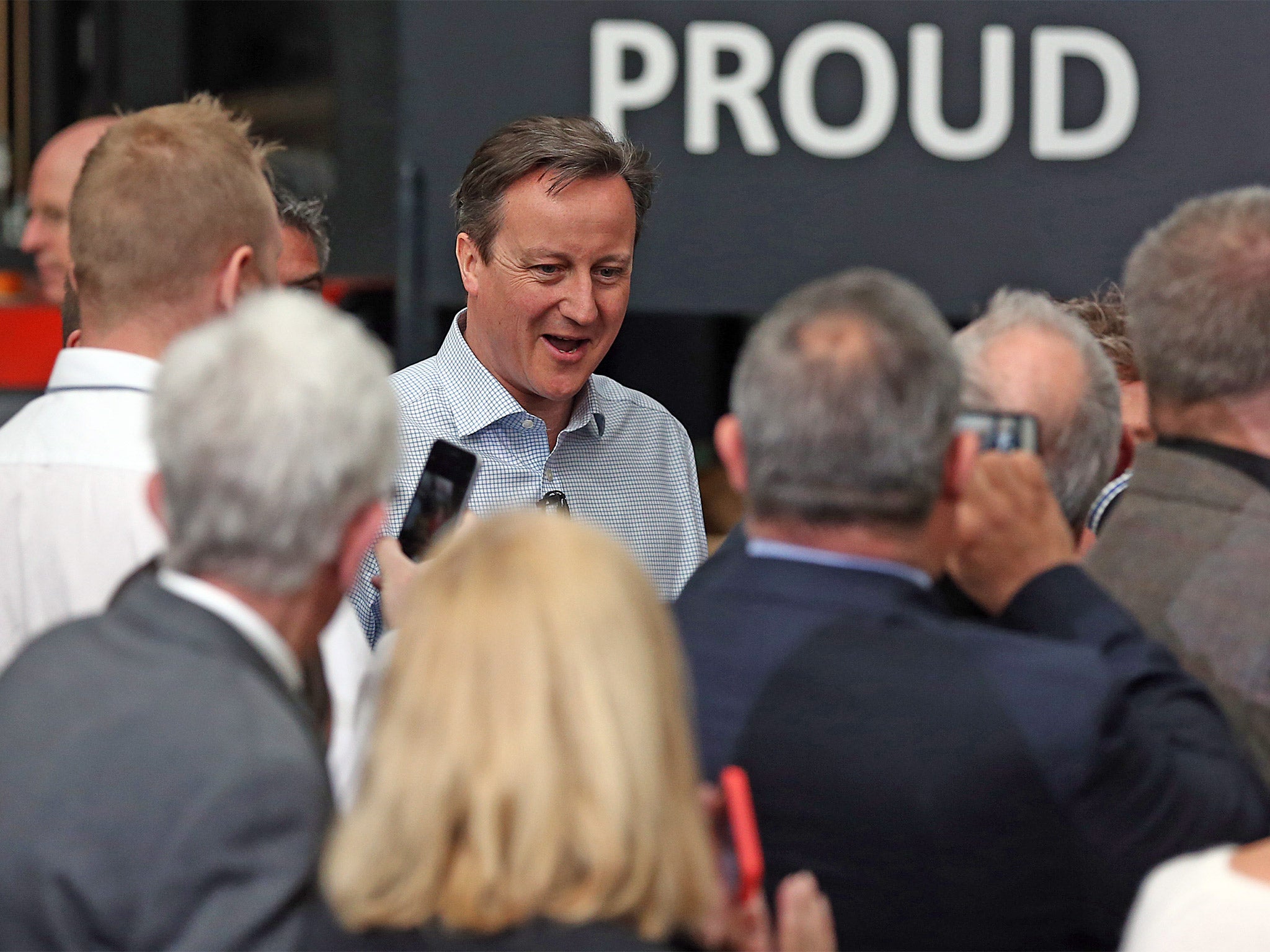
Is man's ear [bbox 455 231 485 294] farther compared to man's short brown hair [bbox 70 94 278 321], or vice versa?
man's ear [bbox 455 231 485 294]

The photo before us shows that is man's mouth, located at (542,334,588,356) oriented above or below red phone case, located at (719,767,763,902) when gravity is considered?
above

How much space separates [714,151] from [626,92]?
0.26 m

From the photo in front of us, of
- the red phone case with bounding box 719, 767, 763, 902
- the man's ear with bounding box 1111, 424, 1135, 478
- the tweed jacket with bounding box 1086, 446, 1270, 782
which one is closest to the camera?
the red phone case with bounding box 719, 767, 763, 902

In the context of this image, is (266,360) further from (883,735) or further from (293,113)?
(293,113)

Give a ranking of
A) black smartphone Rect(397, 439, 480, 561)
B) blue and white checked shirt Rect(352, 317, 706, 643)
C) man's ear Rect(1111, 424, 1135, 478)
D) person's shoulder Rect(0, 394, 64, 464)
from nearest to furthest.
Answer: person's shoulder Rect(0, 394, 64, 464) → black smartphone Rect(397, 439, 480, 561) → man's ear Rect(1111, 424, 1135, 478) → blue and white checked shirt Rect(352, 317, 706, 643)

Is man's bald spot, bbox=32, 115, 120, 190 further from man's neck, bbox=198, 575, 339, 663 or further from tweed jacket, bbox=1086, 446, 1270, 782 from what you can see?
tweed jacket, bbox=1086, 446, 1270, 782

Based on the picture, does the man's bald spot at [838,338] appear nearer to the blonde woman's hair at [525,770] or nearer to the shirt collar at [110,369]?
the blonde woman's hair at [525,770]

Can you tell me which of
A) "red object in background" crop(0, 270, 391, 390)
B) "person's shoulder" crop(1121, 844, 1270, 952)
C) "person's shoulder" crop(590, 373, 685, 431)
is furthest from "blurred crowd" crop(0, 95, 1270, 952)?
"red object in background" crop(0, 270, 391, 390)

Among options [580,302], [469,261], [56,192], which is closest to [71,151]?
[56,192]

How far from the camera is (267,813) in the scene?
1.29 m

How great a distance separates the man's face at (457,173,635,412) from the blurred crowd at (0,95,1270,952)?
72cm

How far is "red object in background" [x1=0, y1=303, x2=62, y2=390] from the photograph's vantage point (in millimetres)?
4629

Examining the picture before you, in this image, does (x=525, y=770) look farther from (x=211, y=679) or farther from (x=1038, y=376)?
(x=1038, y=376)

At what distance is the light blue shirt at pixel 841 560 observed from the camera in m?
1.55
